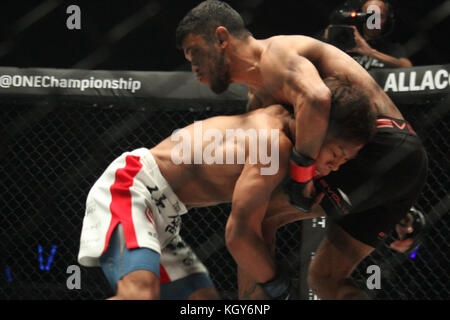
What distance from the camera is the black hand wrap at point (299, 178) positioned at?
5.39 ft

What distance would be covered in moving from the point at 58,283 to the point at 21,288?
150 mm

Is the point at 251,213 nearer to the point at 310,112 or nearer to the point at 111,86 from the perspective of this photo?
the point at 310,112

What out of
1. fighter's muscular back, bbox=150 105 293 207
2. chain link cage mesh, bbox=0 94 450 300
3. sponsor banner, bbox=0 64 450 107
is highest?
sponsor banner, bbox=0 64 450 107

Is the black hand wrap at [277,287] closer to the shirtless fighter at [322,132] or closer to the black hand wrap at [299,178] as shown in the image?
the shirtless fighter at [322,132]

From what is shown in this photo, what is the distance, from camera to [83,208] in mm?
2652

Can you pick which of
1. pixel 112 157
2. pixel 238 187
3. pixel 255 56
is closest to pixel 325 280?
pixel 238 187

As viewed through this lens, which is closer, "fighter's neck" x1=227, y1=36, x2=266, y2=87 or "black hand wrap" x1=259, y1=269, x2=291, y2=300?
"black hand wrap" x1=259, y1=269, x2=291, y2=300

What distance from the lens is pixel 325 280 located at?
199 centimetres

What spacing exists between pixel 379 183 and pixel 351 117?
0.89 feet

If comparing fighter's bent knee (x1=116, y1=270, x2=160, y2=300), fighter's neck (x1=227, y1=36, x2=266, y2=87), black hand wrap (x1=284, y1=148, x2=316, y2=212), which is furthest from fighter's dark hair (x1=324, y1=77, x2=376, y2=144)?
fighter's bent knee (x1=116, y1=270, x2=160, y2=300)

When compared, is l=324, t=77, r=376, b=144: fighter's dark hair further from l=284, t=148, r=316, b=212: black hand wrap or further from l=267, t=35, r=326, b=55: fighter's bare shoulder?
l=267, t=35, r=326, b=55: fighter's bare shoulder

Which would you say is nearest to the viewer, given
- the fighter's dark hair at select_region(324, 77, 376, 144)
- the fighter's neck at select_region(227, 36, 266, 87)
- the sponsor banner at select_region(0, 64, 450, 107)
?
the fighter's dark hair at select_region(324, 77, 376, 144)

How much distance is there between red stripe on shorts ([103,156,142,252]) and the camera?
1587 millimetres

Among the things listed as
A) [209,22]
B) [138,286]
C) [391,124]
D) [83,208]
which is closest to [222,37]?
[209,22]
